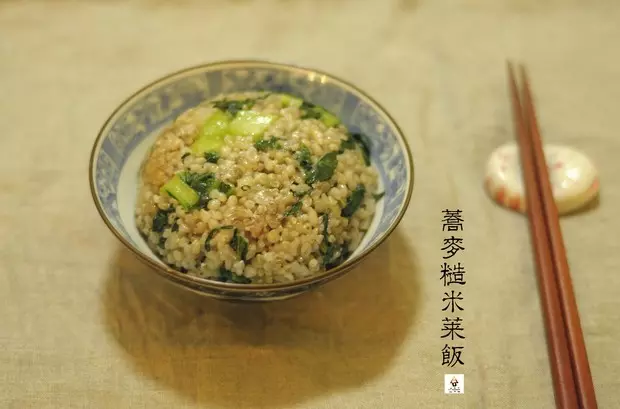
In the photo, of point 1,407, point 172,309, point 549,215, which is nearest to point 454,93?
point 549,215

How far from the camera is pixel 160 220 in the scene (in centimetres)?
110

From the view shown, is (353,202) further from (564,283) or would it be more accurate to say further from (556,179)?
(556,179)

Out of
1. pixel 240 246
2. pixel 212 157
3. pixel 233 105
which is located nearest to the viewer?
pixel 240 246

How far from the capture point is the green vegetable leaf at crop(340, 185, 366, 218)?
1.13 metres

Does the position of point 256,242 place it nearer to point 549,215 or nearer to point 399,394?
point 399,394

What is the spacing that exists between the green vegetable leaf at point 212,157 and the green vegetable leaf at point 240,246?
0.18 m

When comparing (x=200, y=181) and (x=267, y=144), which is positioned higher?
(x=267, y=144)

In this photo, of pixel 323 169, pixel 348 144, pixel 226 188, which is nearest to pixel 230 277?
pixel 226 188

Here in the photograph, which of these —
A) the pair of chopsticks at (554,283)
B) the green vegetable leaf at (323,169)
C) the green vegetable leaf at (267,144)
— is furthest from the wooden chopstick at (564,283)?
the green vegetable leaf at (267,144)

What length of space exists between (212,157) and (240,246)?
0.66 ft

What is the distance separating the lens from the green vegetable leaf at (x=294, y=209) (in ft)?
3.49

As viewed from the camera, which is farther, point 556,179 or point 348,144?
point 556,179

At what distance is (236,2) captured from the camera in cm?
203

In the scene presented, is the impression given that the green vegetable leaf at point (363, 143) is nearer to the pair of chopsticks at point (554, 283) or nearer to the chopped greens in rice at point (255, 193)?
the chopped greens in rice at point (255, 193)
